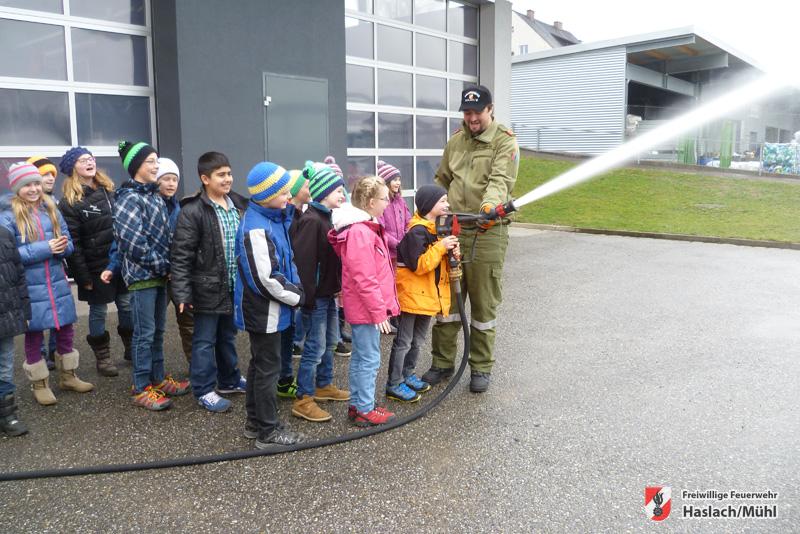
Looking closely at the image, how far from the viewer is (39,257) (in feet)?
14.1

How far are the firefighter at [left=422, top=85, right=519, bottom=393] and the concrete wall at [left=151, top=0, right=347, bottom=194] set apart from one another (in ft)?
14.1

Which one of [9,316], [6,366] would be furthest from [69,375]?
[9,316]

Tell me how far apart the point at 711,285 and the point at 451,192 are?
18.1 ft

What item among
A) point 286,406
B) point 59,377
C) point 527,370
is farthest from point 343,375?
point 59,377

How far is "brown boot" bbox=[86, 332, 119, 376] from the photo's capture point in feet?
16.8

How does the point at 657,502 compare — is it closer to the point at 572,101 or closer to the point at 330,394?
the point at 330,394

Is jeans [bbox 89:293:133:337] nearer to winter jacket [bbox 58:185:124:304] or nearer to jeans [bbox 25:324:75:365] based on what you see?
winter jacket [bbox 58:185:124:304]

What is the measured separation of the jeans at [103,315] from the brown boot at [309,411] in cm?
178

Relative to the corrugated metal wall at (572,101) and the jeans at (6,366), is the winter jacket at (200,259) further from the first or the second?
the corrugated metal wall at (572,101)

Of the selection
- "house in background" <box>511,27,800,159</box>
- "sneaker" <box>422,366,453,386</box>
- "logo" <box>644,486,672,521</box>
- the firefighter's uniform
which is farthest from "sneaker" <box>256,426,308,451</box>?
"house in background" <box>511,27,800,159</box>

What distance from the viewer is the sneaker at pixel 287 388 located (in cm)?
470

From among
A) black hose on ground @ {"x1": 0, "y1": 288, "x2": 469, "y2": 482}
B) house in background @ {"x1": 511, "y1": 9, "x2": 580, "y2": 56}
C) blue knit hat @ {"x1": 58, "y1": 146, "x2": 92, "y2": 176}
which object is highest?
house in background @ {"x1": 511, "y1": 9, "x2": 580, "y2": 56}

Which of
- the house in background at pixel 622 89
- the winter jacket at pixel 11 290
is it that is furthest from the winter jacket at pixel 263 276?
the house in background at pixel 622 89

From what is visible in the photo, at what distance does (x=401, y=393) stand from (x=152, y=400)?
1715 millimetres
